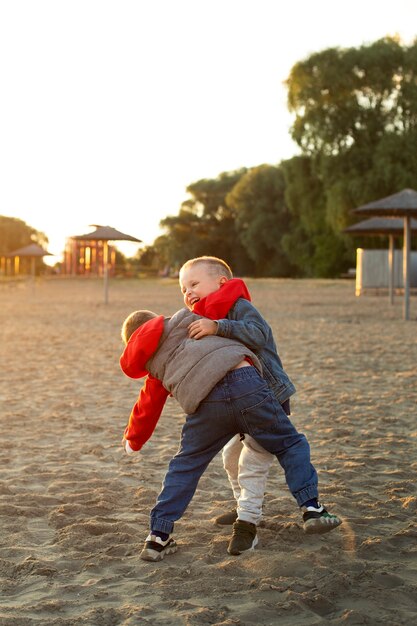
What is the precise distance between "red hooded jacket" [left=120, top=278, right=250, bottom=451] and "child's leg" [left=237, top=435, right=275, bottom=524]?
369mm

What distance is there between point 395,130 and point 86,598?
35479 millimetres

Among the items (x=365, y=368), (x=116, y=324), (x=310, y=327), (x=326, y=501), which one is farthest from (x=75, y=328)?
(x=326, y=501)

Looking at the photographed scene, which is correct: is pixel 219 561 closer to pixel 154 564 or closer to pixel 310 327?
pixel 154 564

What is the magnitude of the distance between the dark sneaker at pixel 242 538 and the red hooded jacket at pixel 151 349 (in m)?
0.49

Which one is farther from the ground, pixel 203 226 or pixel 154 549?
pixel 203 226

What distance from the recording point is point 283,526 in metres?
3.53

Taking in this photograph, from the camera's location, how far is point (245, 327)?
3.04 m

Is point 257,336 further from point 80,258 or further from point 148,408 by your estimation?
point 80,258

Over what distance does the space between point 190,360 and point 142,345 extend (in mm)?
177

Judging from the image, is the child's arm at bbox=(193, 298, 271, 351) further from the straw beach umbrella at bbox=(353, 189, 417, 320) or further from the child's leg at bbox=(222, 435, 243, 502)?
the straw beach umbrella at bbox=(353, 189, 417, 320)

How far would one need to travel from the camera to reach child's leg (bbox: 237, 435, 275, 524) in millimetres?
3221

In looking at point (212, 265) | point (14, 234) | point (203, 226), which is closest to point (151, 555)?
point (212, 265)

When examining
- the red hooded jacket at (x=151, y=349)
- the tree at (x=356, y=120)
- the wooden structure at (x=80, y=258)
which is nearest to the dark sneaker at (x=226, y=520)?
the red hooded jacket at (x=151, y=349)

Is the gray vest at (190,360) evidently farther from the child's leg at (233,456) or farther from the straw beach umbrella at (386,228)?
the straw beach umbrella at (386,228)
